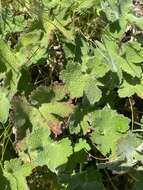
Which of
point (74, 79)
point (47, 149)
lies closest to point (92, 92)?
point (74, 79)

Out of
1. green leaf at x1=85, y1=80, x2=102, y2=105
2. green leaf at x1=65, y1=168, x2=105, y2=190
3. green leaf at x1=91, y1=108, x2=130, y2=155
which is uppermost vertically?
green leaf at x1=85, y1=80, x2=102, y2=105

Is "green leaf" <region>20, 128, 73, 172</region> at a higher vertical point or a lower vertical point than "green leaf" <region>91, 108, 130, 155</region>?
higher

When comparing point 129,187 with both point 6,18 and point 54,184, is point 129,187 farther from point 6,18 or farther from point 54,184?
point 6,18

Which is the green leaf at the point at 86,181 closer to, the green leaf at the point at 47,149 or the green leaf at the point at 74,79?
the green leaf at the point at 47,149

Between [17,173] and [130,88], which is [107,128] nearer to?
[130,88]

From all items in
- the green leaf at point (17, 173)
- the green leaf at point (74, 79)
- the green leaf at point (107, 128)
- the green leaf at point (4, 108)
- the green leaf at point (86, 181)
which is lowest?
the green leaf at point (86, 181)

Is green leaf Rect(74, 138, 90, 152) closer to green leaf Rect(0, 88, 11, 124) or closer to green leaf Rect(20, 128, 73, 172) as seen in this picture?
green leaf Rect(20, 128, 73, 172)

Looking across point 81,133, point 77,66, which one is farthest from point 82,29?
point 81,133

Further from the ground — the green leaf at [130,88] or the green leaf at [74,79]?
the green leaf at [74,79]

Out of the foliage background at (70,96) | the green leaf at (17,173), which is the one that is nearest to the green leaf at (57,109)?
the foliage background at (70,96)

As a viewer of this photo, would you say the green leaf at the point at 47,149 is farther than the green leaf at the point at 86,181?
No

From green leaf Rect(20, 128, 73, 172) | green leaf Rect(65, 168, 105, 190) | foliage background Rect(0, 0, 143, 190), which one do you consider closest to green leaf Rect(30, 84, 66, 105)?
foliage background Rect(0, 0, 143, 190)
